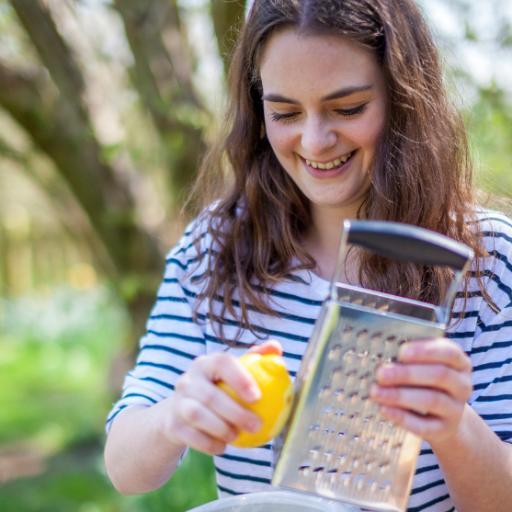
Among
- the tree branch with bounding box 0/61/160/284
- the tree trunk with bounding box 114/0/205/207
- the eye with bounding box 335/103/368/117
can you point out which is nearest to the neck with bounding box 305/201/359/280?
the eye with bounding box 335/103/368/117

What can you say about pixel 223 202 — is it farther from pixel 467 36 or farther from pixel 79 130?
pixel 79 130

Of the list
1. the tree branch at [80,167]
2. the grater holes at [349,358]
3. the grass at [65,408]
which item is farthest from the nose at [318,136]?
the tree branch at [80,167]

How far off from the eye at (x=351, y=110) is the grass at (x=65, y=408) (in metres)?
1.46

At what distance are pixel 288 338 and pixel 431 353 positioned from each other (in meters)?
0.57

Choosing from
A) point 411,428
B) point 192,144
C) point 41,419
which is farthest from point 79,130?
point 41,419

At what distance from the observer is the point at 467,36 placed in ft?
7.91

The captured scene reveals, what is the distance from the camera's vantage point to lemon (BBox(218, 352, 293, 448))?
3.46 ft

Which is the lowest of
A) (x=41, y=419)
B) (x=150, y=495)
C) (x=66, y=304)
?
(x=150, y=495)

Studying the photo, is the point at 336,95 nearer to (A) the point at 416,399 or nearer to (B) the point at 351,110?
(B) the point at 351,110

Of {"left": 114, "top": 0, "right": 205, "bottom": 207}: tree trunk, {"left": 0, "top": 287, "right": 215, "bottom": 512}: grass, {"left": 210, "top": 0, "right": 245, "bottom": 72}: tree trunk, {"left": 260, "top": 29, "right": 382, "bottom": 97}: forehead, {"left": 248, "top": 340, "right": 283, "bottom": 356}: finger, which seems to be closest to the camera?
{"left": 248, "top": 340, "right": 283, "bottom": 356}: finger

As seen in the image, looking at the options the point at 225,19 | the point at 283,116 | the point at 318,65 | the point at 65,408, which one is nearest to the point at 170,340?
the point at 283,116

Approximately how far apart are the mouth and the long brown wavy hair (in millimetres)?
52

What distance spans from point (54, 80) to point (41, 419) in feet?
14.4

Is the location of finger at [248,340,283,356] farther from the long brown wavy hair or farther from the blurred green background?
the blurred green background
